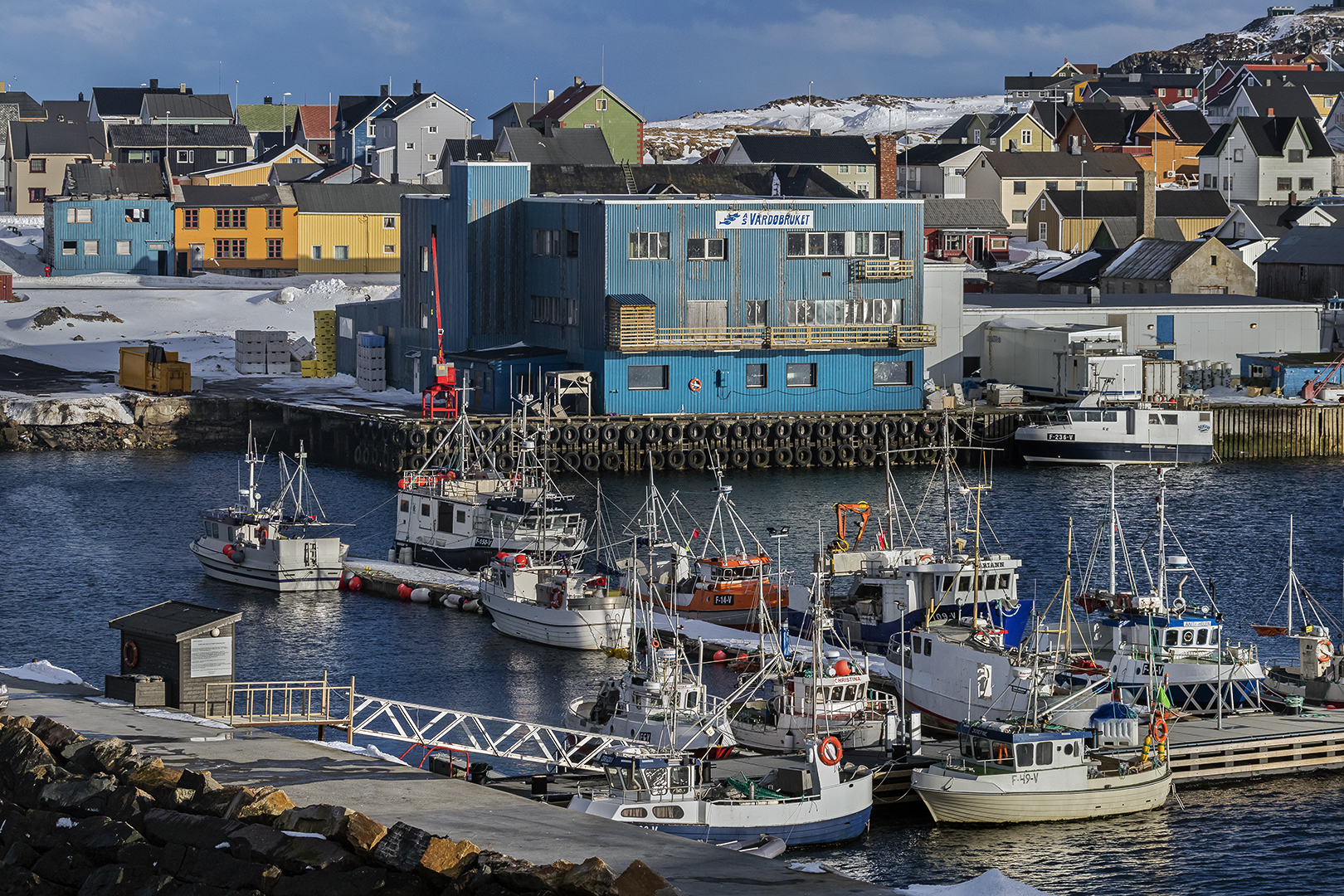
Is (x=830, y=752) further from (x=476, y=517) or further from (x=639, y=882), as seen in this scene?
(x=476, y=517)

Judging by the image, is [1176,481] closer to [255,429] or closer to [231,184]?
[255,429]

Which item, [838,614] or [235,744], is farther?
[838,614]

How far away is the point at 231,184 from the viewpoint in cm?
11369

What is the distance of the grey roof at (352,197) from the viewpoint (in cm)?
10500

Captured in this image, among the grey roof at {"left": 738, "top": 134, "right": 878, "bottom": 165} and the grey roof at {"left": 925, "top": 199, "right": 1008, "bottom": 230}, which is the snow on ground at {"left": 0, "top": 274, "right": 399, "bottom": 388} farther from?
the grey roof at {"left": 925, "top": 199, "right": 1008, "bottom": 230}

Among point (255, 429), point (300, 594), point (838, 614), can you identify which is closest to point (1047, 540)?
point (838, 614)

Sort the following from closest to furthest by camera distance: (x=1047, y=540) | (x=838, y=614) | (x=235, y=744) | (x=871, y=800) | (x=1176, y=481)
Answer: (x=235, y=744) → (x=871, y=800) → (x=838, y=614) → (x=1047, y=540) → (x=1176, y=481)

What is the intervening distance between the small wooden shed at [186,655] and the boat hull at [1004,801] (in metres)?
10.4

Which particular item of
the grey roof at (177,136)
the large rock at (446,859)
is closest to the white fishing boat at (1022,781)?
the large rock at (446,859)

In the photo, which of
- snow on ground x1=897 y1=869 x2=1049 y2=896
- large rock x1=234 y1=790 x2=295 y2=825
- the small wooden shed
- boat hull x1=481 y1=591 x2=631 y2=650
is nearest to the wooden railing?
boat hull x1=481 y1=591 x2=631 y2=650

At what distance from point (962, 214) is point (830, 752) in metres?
93.2

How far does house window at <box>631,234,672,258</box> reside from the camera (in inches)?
2736

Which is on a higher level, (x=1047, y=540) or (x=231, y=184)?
(x=231, y=184)

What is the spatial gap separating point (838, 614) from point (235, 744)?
17755 millimetres
